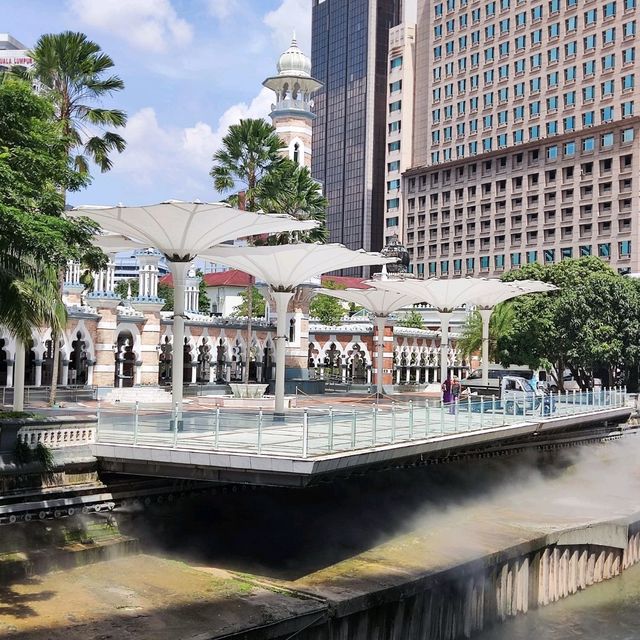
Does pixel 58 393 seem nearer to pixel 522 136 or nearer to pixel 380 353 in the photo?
pixel 380 353

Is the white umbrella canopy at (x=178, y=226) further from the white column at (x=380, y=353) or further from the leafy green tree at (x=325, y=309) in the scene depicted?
the leafy green tree at (x=325, y=309)

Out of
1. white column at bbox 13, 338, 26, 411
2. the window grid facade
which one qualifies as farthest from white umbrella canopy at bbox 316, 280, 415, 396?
the window grid facade

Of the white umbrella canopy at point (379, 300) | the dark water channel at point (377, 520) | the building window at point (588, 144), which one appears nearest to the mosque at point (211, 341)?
the white umbrella canopy at point (379, 300)

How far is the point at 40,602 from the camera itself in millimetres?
17078

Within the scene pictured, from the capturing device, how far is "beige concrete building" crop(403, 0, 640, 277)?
88312 millimetres

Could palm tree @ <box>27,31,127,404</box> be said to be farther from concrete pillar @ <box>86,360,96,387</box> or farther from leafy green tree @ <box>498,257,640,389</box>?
leafy green tree @ <box>498,257,640,389</box>

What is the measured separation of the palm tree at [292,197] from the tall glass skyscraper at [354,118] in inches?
4044

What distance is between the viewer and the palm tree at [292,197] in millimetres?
44688

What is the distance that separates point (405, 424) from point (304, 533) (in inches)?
171

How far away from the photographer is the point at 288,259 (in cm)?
3134

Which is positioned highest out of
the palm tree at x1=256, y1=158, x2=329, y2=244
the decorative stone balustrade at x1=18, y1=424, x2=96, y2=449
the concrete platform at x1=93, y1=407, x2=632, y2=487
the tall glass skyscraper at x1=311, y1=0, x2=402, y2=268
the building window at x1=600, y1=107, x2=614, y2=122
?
the tall glass skyscraper at x1=311, y1=0, x2=402, y2=268

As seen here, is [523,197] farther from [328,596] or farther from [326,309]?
[328,596]

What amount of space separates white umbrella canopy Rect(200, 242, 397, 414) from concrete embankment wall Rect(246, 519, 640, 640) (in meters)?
9.51

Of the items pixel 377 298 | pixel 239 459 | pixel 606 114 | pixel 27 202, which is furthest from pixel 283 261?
pixel 606 114
